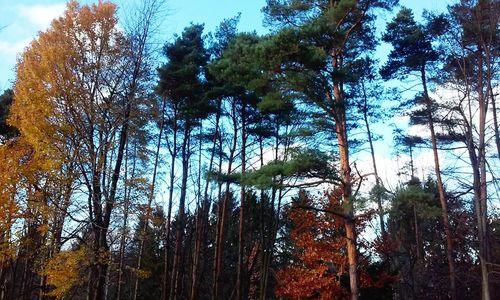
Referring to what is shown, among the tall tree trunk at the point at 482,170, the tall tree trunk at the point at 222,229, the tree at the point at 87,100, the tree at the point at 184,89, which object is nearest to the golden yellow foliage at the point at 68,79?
the tree at the point at 87,100

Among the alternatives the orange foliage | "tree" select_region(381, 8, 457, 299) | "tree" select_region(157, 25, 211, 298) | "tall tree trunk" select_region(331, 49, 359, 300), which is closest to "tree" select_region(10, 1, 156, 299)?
"tree" select_region(157, 25, 211, 298)

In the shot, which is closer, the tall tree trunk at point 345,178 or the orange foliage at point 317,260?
the tall tree trunk at point 345,178

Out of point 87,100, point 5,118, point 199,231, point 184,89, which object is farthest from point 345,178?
point 5,118

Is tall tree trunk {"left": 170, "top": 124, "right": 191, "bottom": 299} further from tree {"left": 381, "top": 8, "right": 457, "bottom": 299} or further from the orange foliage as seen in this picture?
tree {"left": 381, "top": 8, "right": 457, "bottom": 299}

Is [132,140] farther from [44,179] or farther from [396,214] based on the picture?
[396,214]

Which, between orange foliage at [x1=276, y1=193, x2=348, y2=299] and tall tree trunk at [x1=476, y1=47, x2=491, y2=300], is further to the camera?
orange foliage at [x1=276, y1=193, x2=348, y2=299]

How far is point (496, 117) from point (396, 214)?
19.9ft

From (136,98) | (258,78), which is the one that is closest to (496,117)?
(258,78)

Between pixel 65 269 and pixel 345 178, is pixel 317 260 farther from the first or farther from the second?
pixel 65 269

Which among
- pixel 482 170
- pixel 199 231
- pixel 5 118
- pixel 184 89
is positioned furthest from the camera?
pixel 199 231

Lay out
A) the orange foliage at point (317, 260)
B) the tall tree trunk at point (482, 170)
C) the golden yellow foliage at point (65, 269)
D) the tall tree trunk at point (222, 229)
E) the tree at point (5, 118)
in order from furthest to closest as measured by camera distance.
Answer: the tree at point (5, 118), the orange foliage at point (317, 260), the tall tree trunk at point (222, 229), the tall tree trunk at point (482, 170), the golden yellow foliage at point (65, 269)

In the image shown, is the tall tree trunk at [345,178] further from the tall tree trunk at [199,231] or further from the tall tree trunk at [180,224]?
the tall tree trunk at [199,231]

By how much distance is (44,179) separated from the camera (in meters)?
12.0

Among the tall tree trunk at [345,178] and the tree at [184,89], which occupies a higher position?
the tree at [184,89]
